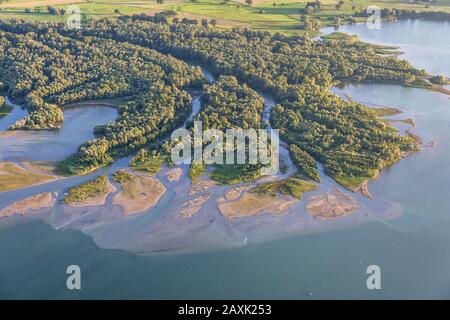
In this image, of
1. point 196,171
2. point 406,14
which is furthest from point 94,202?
point 406,14

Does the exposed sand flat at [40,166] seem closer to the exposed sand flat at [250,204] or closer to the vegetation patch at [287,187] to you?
the exposed sand flat at [250,204]

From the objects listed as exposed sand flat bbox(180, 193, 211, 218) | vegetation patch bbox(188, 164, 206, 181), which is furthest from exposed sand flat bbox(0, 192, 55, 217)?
vegetation patch bbox(188, 164, 206, 181)

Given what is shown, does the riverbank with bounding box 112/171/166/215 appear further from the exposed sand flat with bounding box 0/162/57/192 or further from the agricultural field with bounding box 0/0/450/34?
the agricultural field with bounding box 0/0/450/34

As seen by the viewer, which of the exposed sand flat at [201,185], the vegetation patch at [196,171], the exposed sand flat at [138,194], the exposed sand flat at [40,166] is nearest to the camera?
the exposed sand flat at [138,194]

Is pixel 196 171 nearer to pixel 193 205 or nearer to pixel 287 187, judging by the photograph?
pixel 193 205

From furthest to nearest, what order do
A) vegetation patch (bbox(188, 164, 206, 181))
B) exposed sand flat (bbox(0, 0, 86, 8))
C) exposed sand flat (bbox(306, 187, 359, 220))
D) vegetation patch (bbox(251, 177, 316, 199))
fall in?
exposed sand flat (bbox(0, 0, 86, 8))
vegetation patch (bbox(188, 164, 206, 181))
vegetation patch (bbox(251, 177, 316, 199))
exposed sand flat (bbox(306, 187, 359, 220))

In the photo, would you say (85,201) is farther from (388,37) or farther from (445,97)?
(388,37)

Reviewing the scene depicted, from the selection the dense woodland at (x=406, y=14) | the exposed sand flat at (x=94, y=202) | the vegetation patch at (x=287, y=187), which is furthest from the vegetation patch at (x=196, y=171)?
the dense woodland at (x=406, y=14)
